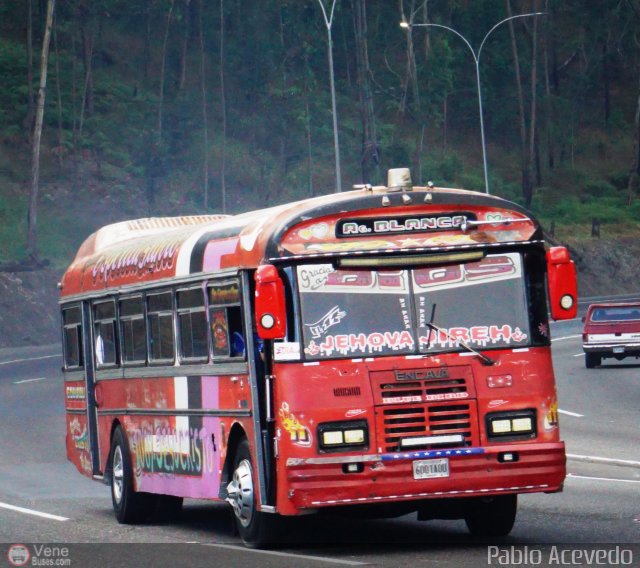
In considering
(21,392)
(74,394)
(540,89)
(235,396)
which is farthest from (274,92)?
(235,396)

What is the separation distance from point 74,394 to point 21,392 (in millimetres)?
17699

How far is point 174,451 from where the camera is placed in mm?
14148

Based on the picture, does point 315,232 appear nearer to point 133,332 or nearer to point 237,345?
point 237,345

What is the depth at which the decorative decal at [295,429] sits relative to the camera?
1146 centimetres

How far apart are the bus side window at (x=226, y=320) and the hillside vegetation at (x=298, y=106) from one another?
46077 mm

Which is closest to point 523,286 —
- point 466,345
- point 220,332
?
point 466,345

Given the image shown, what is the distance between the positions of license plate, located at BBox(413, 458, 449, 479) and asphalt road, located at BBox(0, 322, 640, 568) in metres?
0.57

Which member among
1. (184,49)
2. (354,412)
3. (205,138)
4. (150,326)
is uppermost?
(184,49)

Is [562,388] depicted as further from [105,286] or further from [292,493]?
[292,493]

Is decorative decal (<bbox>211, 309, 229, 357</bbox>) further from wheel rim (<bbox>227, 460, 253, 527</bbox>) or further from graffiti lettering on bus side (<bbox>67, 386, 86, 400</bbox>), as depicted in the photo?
graffiti lettering on bus side (<bbox>67, 386, 86, 400</bbox>)

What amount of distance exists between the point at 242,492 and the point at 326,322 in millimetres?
1592

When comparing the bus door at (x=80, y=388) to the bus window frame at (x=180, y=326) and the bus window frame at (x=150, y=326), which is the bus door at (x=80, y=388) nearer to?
the bus window frame at (x=150, y=326)

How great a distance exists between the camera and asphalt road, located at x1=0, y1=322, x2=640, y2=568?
11.5 metres

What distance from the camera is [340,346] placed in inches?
460
